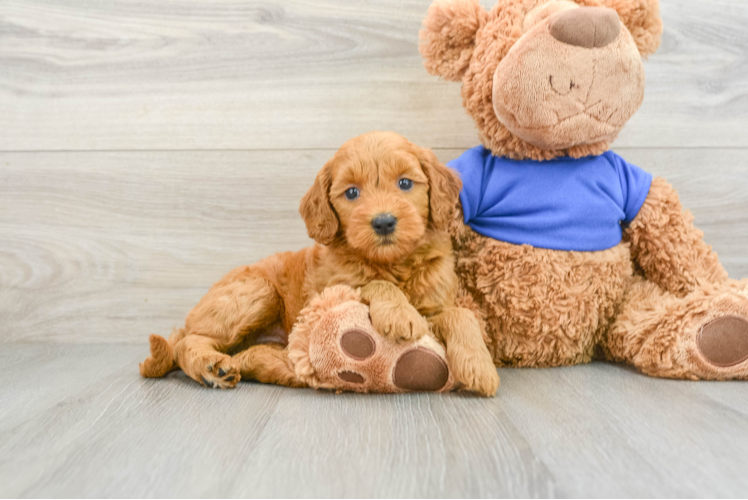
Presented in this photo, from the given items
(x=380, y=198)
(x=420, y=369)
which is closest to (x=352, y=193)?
(x=380, y=198)

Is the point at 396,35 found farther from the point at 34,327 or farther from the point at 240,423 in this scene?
the point at 34,327

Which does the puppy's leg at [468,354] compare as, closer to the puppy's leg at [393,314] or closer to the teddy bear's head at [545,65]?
the puppy's leg at [393,314]

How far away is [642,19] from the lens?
4.00ft

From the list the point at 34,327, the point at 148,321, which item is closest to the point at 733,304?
the point at 148,321

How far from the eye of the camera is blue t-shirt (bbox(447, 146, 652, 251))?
123 centimetres

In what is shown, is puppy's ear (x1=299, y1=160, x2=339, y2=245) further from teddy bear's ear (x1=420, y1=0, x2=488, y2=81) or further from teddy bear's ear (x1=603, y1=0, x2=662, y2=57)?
teddy bear's ear (x1=603, y1=0, x2=662, y2=57)

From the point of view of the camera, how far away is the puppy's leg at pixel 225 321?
1.20 meters

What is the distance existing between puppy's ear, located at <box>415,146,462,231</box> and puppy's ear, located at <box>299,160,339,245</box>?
204 millimetres

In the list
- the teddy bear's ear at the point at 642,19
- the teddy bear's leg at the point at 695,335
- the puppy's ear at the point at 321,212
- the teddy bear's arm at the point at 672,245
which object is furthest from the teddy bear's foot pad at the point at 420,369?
the teddy bear's ear at the point at 642,19

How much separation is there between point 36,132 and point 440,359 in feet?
4.73

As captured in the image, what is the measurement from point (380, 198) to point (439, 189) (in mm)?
148

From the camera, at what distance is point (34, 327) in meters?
1.72

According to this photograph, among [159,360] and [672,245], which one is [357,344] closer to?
[159,360]

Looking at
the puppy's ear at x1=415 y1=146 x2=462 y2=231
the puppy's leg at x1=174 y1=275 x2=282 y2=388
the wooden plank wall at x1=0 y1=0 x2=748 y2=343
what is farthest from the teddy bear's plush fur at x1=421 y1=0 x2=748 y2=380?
the puppy's leg at x1=174 y1=275 x2=282 y2=388
